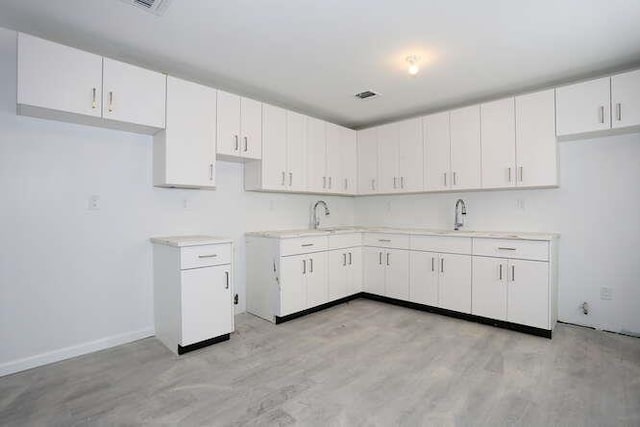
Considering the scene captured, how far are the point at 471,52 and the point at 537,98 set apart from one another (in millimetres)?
1049

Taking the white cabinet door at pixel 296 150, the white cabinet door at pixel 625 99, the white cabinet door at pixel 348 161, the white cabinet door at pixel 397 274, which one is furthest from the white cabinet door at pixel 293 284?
the white cabinet door at pixel 625 99

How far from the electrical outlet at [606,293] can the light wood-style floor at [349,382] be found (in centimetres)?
35

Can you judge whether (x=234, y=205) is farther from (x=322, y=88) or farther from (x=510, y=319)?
(x=510, y=319)

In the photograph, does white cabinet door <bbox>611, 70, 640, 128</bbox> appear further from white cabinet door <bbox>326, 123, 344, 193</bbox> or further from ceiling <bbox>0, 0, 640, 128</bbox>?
white cabinet door <bbox>326, 123, 344, 193</bbox>

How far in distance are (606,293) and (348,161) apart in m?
3.20

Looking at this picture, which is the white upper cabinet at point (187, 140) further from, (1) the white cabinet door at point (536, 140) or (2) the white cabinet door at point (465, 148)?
(1) the white cabinet door at point (536, 140)

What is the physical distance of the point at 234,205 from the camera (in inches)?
148

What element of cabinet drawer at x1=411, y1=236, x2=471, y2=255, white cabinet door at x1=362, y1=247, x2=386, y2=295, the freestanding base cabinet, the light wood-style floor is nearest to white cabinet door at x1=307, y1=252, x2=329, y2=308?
the light wood-style floor

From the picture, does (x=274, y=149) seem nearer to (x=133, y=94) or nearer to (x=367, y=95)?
(x=367, y=95)

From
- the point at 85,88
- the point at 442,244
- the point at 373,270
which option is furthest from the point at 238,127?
the point at 442,244

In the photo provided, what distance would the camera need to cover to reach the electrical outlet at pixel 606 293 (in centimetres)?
317

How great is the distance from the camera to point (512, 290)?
320 centimetres

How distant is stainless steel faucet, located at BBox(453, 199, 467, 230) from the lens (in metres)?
4.03

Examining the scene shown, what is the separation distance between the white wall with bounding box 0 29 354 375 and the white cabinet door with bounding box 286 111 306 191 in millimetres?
1099
